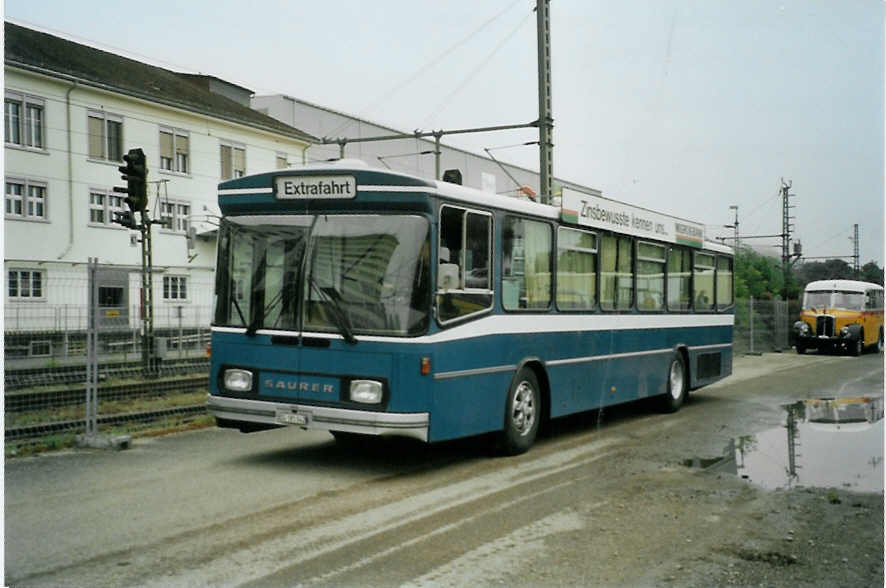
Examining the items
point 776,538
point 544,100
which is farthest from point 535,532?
point 544,100

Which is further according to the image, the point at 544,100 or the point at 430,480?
the point at 544,100

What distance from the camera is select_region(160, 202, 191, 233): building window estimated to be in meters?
34.3

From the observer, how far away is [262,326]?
8.93 meters

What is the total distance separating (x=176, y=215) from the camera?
34.9 metres

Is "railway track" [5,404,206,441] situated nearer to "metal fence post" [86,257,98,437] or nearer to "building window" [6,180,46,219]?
"metal fence post" [86,257,98,437]

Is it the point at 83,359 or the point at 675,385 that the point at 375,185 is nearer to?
the point at 83,359

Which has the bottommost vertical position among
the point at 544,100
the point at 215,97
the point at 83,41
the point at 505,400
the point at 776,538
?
the point at 776,538

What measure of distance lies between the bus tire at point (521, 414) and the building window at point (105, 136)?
62.1 feet

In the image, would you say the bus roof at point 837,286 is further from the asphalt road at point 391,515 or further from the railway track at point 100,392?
the railway track at point 100,392

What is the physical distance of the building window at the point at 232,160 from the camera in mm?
36188

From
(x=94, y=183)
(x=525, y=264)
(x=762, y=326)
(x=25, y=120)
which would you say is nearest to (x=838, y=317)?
(x=762, y=326)

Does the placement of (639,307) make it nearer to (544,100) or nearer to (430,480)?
(430,480)

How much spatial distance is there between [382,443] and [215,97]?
28683 mm

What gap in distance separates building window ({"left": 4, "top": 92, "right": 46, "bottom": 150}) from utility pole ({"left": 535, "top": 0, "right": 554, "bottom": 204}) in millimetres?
9657
